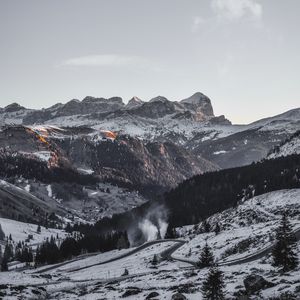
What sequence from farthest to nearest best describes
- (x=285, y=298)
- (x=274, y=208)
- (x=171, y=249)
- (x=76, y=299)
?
(x=274, y=208), (x=171, y=249), (x=76, y=299), (x=285, y=298)

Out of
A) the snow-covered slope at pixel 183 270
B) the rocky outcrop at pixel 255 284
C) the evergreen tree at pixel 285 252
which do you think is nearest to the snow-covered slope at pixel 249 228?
the snow-covered slope at pixel 183 270

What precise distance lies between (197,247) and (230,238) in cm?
996

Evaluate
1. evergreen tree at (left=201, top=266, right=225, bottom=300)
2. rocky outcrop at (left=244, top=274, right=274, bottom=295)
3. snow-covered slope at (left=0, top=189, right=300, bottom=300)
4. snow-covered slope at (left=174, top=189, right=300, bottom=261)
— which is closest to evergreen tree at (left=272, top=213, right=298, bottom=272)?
snow-covered slope at (left=0, top=189, right=300, bottom=300)

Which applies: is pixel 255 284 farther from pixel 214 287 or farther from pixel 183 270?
pixel 183 270

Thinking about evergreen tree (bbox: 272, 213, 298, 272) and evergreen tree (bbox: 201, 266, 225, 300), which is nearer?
evergreen tree (bbox: 201, 266, 225, 300)

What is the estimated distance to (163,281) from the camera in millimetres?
83625

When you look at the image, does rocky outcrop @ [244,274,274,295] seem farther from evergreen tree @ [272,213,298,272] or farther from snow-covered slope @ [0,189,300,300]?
evergreen tree @ [272,213,298,272]

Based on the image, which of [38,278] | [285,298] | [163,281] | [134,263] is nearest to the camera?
[285,298]

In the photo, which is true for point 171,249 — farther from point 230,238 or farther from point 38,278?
point 38,278

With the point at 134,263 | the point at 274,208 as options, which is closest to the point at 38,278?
the point at 134,263

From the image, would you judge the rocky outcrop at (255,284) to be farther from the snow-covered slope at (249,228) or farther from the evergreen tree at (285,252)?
the snow-covered slope at (249,228)

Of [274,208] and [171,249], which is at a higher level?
[274,208]

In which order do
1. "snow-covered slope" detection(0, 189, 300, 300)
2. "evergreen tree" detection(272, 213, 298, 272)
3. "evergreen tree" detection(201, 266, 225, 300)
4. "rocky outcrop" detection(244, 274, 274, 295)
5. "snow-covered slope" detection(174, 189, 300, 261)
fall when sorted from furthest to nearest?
"snow-covered slope" detection(174, 189, 300, 261), "evergreen tree" detection(272, 213, 298, 272), "snow-covered slope" detection(0, 189, 300, 300), "rocky outcrop" detection(244, 274, 274, 295), "evergreen tree" detection(201, 266, 225, 300)

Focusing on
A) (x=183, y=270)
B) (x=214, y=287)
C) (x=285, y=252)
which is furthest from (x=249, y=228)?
(x=214, y=287)
